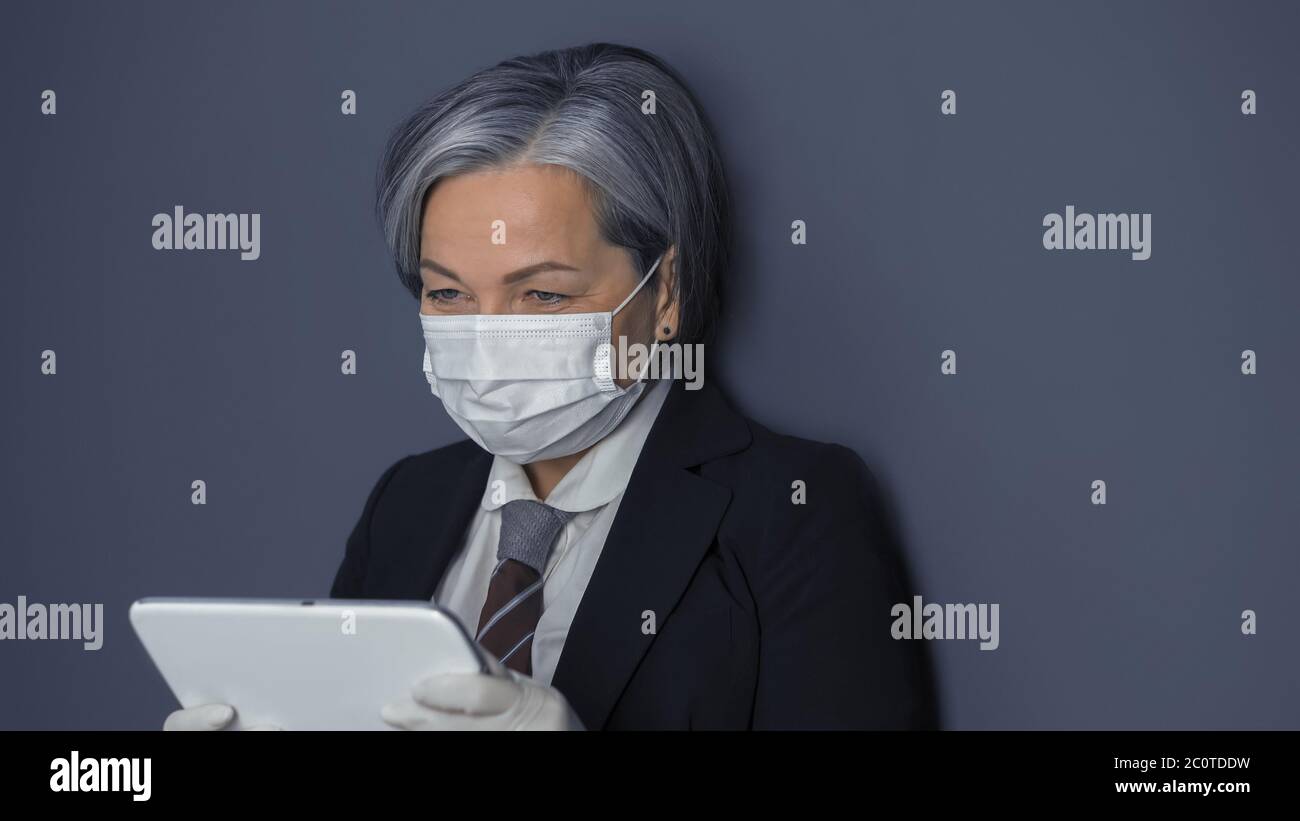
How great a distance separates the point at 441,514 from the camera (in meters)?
2.01

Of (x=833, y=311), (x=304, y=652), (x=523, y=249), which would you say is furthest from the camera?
(x=833, y=311)

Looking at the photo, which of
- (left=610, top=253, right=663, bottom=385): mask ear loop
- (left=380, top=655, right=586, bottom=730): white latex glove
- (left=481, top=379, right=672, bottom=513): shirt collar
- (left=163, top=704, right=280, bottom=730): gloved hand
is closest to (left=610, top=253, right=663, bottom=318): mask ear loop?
(left=610, top=253, right=663, bottom=385): mask ear loop

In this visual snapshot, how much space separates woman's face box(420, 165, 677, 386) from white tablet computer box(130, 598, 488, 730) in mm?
529

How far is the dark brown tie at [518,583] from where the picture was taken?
1.74m

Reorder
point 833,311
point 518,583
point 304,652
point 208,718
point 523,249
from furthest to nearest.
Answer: point 833,311, point 518,583, point 523,249, point 208,718, point 304,652

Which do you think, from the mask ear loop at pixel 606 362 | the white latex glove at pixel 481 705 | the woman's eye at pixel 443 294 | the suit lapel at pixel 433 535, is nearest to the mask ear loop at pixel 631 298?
the mask ear loop at pixel 606 362

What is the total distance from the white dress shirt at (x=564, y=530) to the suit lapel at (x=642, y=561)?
0.04 metres

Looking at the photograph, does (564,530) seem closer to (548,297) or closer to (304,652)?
(548,297)

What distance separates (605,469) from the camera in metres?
1.82

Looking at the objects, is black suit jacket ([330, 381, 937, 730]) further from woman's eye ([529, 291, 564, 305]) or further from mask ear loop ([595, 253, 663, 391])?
woman's eye ([529, 291, 564, 305])

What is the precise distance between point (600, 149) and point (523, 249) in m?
0.18

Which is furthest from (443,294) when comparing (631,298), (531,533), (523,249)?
(531,533)

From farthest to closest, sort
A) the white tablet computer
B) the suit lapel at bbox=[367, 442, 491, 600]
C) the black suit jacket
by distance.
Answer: the suit lapel at bbox=[367, 442, 491, 600]
the black suit jacket
the white tablet computer

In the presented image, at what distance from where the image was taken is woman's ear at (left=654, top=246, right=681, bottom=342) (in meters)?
1.81
